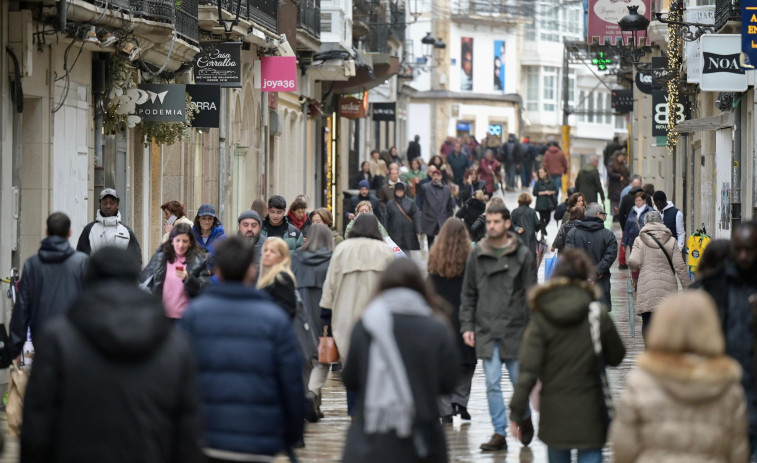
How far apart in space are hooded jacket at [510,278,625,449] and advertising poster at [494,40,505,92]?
7393 cm

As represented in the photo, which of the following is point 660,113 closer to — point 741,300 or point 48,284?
point 48,284

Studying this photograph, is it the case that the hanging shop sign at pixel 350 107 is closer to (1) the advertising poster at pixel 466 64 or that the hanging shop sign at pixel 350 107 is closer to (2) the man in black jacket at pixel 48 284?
(2) the man in black jacket at pixel 48 284

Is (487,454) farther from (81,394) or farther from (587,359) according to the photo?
(81,394)

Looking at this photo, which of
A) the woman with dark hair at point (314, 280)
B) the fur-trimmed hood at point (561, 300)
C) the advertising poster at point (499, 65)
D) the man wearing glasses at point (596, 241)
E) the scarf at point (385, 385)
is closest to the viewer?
the scarf at point (385, 385)

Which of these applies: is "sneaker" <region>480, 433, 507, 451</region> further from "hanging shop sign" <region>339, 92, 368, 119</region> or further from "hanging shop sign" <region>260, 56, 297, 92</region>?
"hanging shop sign" <region>339, 92, 368, 119</region>

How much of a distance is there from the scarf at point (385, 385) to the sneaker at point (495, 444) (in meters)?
4.59

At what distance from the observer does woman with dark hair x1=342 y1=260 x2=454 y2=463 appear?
708 centimetres

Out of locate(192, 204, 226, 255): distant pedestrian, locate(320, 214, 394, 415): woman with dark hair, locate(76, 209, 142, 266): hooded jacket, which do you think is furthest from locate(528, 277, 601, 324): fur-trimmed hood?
locate(76, 209, 142, 266): hooded jacket

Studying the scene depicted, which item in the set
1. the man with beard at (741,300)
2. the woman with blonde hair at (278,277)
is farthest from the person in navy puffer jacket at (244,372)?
the woman with blonde hair at (278,277)

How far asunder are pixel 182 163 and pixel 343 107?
18944 mm

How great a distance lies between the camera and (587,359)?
8562 mm

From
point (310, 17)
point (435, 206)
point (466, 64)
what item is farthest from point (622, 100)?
point (466, 64)

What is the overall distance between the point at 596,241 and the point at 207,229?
427 cm

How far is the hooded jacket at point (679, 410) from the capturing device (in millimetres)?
6582
